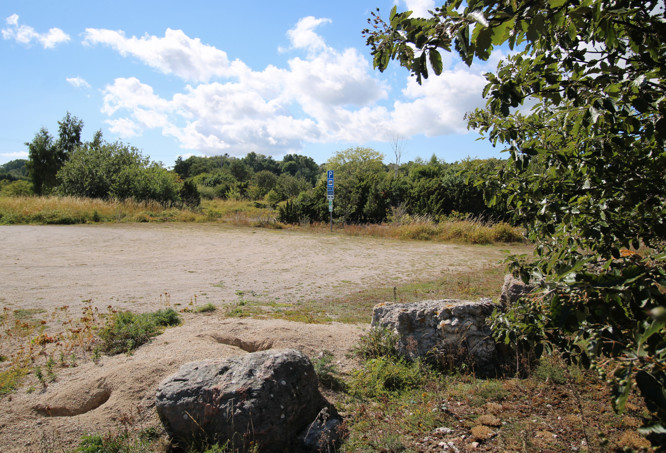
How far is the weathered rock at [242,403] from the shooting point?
2.88 m

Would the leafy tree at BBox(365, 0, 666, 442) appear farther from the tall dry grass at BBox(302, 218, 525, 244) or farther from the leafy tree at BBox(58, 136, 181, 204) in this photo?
the leafy tree at BBox(58, 136, 181, 204)

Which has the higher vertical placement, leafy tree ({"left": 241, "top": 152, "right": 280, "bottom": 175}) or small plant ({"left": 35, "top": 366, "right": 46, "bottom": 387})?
leafy tree ({"left": 241, "top": 152, "right": 280, "bottom": 175})

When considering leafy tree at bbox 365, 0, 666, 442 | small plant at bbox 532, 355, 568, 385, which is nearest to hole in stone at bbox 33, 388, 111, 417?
leafy tree at bbox 365, 0, 666, 442

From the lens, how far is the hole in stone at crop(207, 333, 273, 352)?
4380 millimetres

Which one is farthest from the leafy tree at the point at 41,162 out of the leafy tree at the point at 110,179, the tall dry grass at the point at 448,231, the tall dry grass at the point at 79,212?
the tall dry grass at the point at 448,231

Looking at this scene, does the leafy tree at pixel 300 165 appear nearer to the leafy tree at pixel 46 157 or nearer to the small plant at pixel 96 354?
the leafy tree at pixel 46 157

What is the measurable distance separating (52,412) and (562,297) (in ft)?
12.5

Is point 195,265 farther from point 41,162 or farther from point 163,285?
point 41,162

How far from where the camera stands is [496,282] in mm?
8195

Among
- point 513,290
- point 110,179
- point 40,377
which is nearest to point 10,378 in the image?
point 40,377

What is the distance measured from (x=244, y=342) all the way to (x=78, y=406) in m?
1.64

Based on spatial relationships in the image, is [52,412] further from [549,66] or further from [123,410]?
[549,66]

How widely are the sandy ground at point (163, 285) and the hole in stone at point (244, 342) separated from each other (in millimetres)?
12

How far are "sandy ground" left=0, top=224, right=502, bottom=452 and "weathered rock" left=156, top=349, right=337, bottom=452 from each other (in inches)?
15.1
